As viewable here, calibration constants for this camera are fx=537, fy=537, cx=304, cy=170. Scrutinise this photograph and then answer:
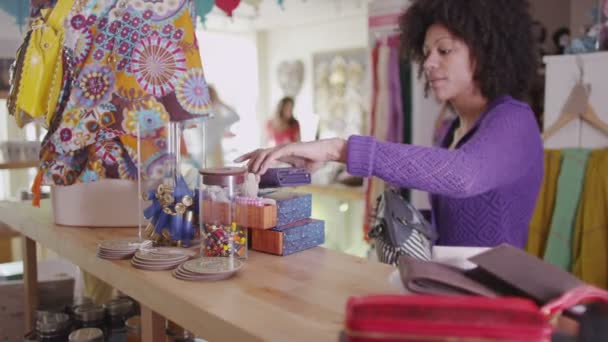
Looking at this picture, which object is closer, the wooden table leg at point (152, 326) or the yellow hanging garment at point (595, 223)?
the wooden table leg at point (152, 326)

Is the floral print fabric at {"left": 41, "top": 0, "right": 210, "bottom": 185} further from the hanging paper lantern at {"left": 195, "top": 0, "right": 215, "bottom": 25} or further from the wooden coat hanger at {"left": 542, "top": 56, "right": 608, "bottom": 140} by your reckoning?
the wooden coat hanger at {"left": 542, "top": 56, "right": 608, "bottom": 140}

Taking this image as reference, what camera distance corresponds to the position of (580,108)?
7.53 ft

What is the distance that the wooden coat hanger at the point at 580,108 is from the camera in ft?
7.48

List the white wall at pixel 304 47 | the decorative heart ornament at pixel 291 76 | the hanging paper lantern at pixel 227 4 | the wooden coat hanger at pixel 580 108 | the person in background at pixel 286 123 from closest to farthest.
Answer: the hanging paper lantern at pixel 227 4 → the wooden coat hanger at pixel 580 108 → the white wall at pixel 304 47 → the person in background at pixel 286 123 → the decorative heart ornament at pixel 291 76

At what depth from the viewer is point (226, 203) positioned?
1128mm

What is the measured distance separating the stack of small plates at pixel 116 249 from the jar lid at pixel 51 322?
0.37 m

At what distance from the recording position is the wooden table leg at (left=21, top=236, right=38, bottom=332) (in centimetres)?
165

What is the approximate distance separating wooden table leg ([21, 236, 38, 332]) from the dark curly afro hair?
1.36 meters

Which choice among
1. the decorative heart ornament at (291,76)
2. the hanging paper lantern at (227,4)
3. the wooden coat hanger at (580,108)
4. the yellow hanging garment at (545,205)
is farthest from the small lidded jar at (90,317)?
the decorative heart ornament at (291,76)

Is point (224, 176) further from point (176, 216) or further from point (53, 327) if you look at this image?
point (53, 327)

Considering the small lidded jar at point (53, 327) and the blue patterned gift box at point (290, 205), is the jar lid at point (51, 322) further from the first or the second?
the blue patterned gift box at point (290, 205)

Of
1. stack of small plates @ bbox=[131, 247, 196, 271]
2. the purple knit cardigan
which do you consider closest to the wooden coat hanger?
the purple knit cardigan

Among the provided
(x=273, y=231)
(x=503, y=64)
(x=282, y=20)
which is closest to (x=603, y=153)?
(x=503, y=64)

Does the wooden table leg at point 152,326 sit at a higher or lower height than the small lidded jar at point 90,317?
higher
